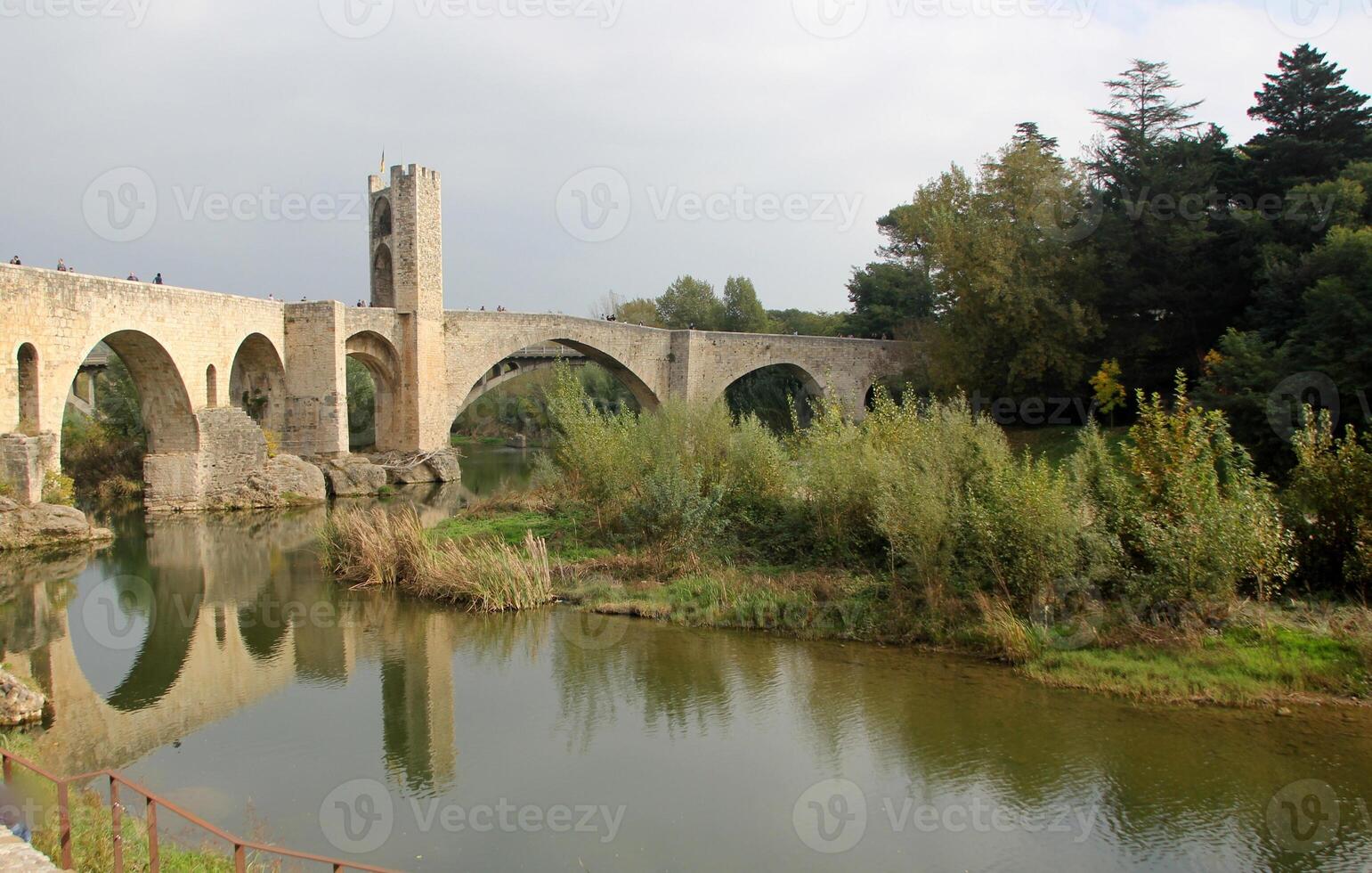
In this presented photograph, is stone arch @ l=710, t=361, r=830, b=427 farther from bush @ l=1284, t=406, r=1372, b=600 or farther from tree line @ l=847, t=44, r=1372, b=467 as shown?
bush @ l=1284, t=406, r=1372, b=600

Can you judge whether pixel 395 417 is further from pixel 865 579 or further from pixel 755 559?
pixel 865 579

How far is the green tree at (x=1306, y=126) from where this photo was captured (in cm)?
2120

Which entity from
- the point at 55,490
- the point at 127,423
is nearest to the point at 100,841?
the point at 55,490

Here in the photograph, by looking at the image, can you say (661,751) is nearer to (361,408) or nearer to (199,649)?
(199,649)

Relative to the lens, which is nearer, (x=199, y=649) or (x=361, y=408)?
(x=199, y=649)

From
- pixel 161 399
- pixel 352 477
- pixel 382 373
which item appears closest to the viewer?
pixel 161 399

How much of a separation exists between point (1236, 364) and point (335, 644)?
50.4 feet

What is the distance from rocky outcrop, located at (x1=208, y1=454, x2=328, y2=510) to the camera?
2147 cm

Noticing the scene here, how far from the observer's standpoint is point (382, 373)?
2744cm

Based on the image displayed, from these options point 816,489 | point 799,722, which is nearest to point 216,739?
point 799,722

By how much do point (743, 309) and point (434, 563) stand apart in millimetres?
38432

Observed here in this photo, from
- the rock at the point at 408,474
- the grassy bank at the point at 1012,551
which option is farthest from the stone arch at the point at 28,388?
the rock at the point at 408,474

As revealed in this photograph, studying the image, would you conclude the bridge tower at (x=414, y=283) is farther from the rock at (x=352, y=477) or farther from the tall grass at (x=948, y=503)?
the tall grass at (x=948, y=503)

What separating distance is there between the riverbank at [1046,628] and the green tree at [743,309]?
36793 millimetres
